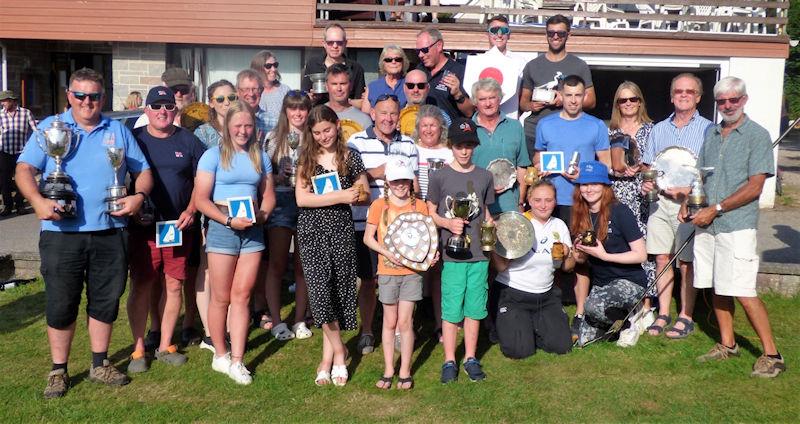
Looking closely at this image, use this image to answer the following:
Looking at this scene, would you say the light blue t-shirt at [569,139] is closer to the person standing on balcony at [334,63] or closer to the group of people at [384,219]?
the group of people at [384,219]

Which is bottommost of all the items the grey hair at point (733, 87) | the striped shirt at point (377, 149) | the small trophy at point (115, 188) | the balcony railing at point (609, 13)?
the small trophy at point (115, 188)

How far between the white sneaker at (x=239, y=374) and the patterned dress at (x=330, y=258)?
0.63m

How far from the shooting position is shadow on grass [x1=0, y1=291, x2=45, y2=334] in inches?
272

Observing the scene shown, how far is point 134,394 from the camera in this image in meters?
5.33

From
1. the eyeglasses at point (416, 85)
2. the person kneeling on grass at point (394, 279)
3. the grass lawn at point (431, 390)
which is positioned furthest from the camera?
the eyeglasses at point (416, 85)

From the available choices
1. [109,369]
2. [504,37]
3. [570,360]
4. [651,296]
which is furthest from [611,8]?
[109,369]

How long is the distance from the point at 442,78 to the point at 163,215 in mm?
2601

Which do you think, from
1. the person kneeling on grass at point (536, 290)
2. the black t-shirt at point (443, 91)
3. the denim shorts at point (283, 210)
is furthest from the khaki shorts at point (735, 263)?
the denim shorts at point (283, 210)

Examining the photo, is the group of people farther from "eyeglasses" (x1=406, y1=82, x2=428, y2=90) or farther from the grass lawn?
the grass lawn

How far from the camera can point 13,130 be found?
1242 centimetres

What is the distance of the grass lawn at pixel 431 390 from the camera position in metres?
4.98

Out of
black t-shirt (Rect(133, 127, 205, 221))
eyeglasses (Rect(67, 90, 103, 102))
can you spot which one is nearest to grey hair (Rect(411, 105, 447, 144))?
black t-shirt (Rect(133, 127, 205, 221))

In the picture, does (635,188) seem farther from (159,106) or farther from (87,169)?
(87,169)

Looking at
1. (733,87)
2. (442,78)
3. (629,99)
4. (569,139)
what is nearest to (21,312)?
(442,78)
